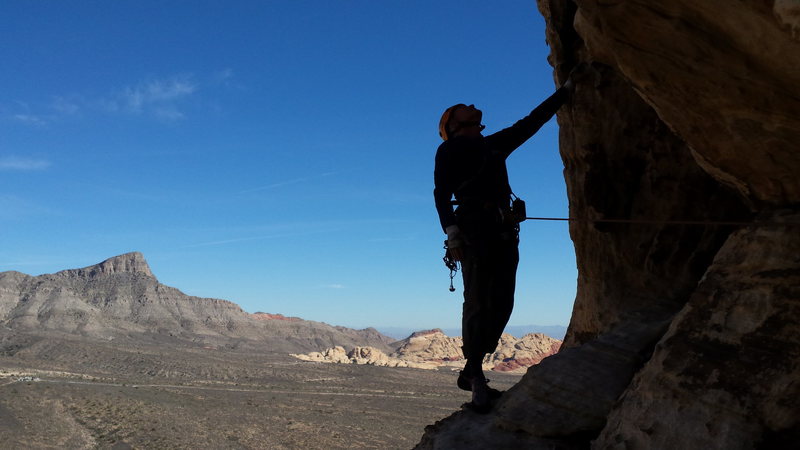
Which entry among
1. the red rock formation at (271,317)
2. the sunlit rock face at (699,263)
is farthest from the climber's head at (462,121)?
the red rock formation at (271,317)

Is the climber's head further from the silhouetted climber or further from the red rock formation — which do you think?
the red rock formation

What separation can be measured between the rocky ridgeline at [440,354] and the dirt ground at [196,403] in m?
19.2

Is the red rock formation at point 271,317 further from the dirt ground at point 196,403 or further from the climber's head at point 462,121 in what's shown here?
the climber's head at point 462,121

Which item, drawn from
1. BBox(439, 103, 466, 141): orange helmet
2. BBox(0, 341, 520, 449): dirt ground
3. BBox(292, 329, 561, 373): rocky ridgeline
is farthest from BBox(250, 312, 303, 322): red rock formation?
BBox(439, 103, 466, 141): orange helmet

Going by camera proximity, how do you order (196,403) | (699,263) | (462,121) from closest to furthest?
(699,263), (462,121), (196,403)

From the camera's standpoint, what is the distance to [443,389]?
183 feet

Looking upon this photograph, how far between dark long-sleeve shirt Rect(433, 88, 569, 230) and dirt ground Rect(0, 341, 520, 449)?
27.6 meters

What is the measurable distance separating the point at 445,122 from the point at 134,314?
358ft

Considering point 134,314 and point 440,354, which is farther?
point 134,314

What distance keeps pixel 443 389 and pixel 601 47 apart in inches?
2131

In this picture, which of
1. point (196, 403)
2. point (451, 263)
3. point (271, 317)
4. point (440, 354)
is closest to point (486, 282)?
point (451, 263)

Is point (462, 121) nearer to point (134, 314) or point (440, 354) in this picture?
point (440, 354)

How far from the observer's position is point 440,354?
96875 millimetres

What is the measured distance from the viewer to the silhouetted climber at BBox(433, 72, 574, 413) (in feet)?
17.0
